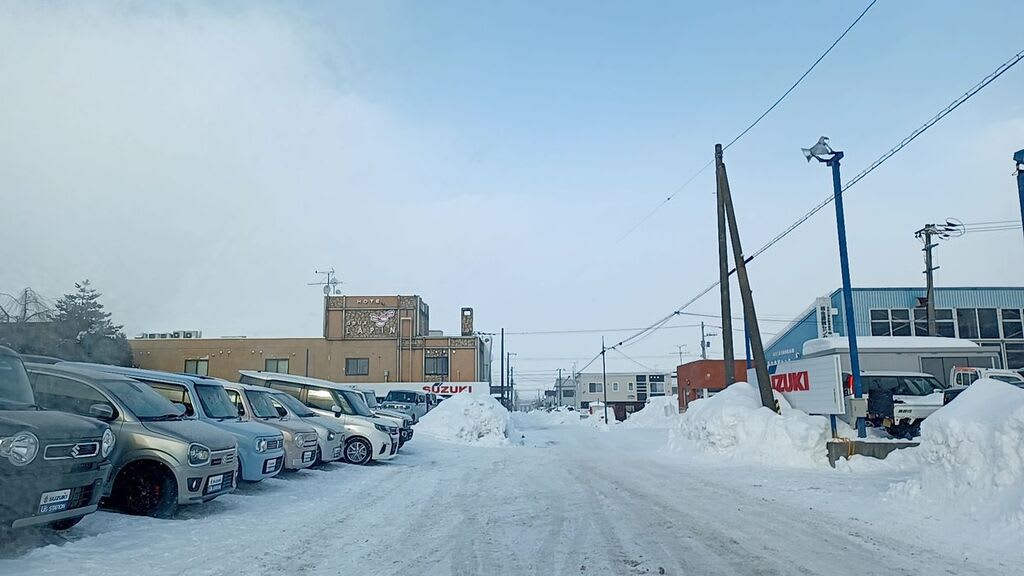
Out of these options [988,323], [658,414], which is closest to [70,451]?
[988,323]

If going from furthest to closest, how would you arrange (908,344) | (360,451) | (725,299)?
(908,344)
(725,299)
(360,451)

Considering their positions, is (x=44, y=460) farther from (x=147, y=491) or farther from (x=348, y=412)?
(x=348, y=412)

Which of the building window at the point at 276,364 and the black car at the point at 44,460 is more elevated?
the building window at the point at 276,364

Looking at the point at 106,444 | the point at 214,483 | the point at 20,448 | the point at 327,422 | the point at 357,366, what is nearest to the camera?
the point at 20,448

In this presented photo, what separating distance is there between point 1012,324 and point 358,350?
42877 millimetres

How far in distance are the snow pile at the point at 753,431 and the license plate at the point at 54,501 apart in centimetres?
1362

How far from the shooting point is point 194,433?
8828mm

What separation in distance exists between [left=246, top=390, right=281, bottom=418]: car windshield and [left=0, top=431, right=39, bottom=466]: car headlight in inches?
284

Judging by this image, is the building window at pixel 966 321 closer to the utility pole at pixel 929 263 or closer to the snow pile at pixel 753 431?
the utility pole at pixel 929 263

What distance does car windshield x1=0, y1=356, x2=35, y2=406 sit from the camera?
7.09 metres

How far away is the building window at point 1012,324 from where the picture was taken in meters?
39.5

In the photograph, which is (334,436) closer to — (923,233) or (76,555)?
(76,555)

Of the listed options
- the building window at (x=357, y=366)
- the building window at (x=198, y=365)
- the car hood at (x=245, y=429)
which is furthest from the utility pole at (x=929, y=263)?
the building window at (x=198, y=365)

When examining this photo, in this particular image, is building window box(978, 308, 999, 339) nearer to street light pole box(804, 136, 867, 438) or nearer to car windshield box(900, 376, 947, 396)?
car windshield box(900, 376, 947, 396)
